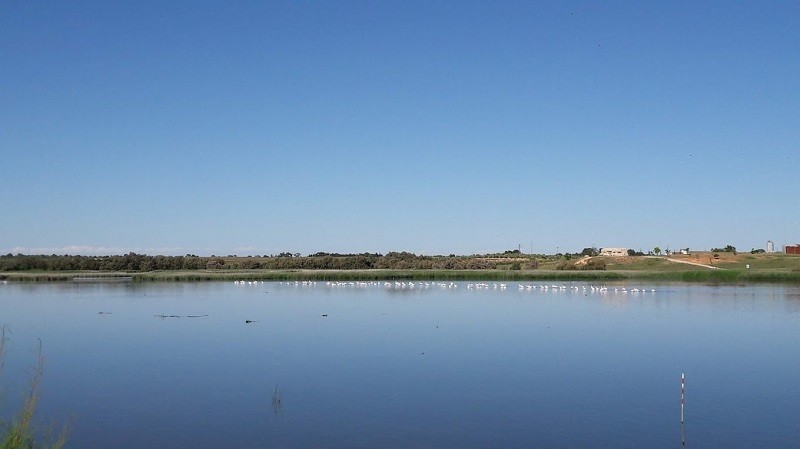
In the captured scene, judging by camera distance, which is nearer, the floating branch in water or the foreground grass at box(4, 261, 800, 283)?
the floating branch in water

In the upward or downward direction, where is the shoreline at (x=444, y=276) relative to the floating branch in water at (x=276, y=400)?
upward

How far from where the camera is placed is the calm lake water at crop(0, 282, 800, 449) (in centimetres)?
1410

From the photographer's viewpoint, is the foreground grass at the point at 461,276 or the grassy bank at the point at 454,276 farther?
the grassy bank at the point at 454,276

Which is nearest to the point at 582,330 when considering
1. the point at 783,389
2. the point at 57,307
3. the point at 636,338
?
the point at 636,338

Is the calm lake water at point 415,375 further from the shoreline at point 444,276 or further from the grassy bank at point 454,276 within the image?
the shoreline at point 444,276

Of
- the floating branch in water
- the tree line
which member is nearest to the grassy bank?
the tree line

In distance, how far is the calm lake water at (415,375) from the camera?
1410 centimetres

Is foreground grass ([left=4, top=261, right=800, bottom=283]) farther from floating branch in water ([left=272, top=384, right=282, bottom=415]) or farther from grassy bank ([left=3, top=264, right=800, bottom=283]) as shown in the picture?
floating branch in water ([left=272, top=384, right=282, bottom=415])

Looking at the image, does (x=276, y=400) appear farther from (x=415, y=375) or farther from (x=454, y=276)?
(x=454, y=276)

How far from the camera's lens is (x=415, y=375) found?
1967 centimetres

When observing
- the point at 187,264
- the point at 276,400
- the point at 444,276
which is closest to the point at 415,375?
the point at 276,400

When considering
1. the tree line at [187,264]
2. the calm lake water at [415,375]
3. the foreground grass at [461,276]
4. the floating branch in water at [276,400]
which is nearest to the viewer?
the calm lake water at [415,375]

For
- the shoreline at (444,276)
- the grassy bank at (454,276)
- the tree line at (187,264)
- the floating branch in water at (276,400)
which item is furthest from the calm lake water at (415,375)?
the tree line at (187,264)

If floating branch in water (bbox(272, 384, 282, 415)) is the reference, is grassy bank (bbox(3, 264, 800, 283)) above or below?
above
